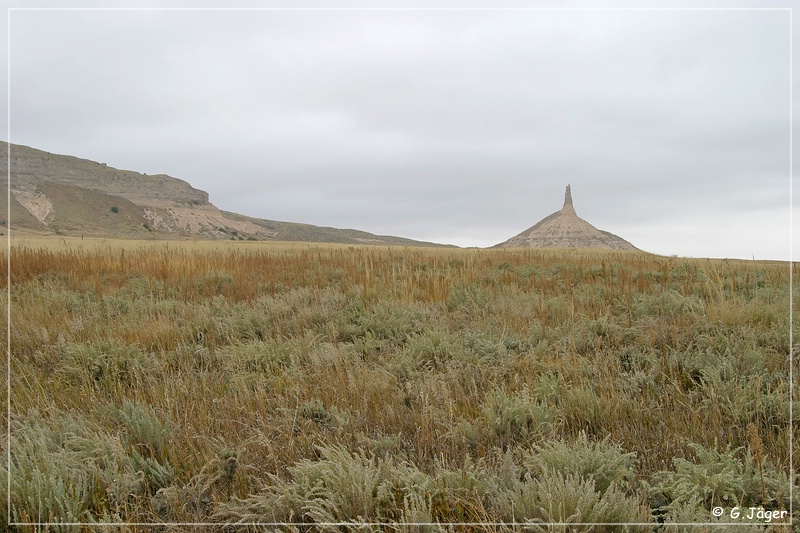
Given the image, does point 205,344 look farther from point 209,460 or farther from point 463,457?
point 463,457

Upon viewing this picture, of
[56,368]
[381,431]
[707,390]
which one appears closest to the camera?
[381,431]

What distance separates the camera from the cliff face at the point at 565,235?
124 metres

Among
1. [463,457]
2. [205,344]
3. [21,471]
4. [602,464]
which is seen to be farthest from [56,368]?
[602,464]

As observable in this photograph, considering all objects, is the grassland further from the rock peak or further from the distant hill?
the rock peak

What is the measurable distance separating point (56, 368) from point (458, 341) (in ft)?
12.3

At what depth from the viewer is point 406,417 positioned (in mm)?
2500

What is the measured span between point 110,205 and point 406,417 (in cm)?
13560

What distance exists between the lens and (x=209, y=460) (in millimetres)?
2051

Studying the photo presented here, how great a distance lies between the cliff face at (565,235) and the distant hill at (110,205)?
77.3 metres

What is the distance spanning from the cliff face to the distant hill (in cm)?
7731

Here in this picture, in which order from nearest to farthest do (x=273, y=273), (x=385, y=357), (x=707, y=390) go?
(x=707, y=390) < (x=385, y=357) < (x=273, y=273)

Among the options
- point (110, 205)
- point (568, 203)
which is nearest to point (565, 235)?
point (568, 203)
